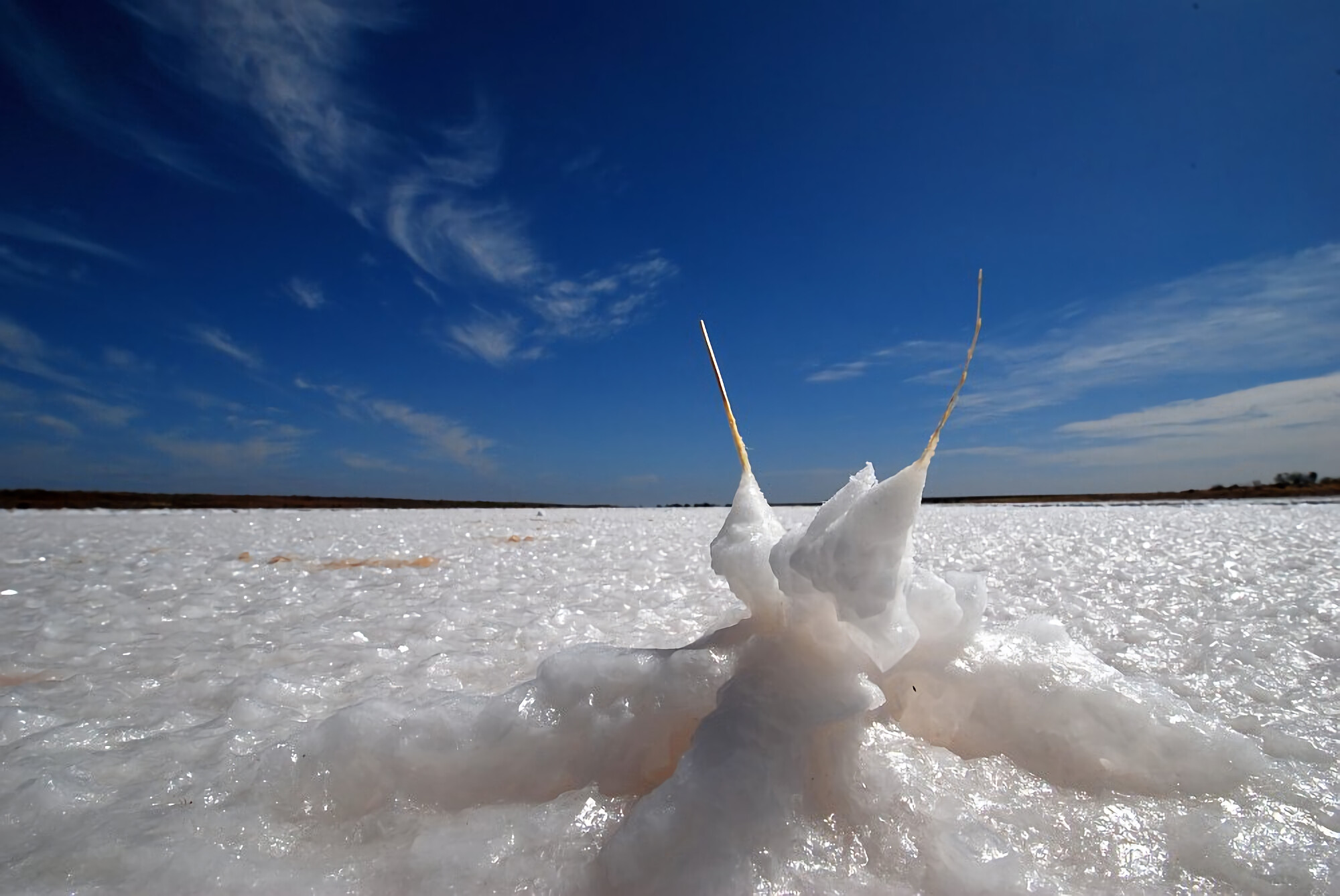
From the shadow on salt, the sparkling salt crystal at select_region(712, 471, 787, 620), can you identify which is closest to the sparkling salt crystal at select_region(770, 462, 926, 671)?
the shadow on salt

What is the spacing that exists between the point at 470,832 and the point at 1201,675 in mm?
2041

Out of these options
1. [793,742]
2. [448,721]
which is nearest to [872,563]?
[793,742]

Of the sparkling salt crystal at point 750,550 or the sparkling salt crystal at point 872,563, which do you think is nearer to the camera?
the sparkling salt crystal at point 872,563

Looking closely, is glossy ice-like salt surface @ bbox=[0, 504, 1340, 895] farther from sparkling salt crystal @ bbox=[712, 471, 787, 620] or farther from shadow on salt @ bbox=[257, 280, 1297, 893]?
sparkling salt crystal @ bbox=[712, 471, 787, 620]

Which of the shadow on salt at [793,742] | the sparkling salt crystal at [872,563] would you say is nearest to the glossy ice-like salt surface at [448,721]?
the shadow on salt at [793,742]

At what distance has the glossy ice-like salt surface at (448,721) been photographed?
1.12 m

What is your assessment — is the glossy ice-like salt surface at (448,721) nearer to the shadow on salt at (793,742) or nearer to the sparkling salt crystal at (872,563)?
the shadow on salt at (793,742)

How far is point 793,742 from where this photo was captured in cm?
127

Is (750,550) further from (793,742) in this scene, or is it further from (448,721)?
(448,721)

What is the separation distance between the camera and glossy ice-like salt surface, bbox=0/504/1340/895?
1.12m

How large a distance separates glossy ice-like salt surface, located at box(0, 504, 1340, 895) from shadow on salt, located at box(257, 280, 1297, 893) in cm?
1

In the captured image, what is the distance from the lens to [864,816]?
1192mm

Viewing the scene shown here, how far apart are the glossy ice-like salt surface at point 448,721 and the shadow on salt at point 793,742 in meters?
0.01

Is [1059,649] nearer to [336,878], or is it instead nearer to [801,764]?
[801,764]
